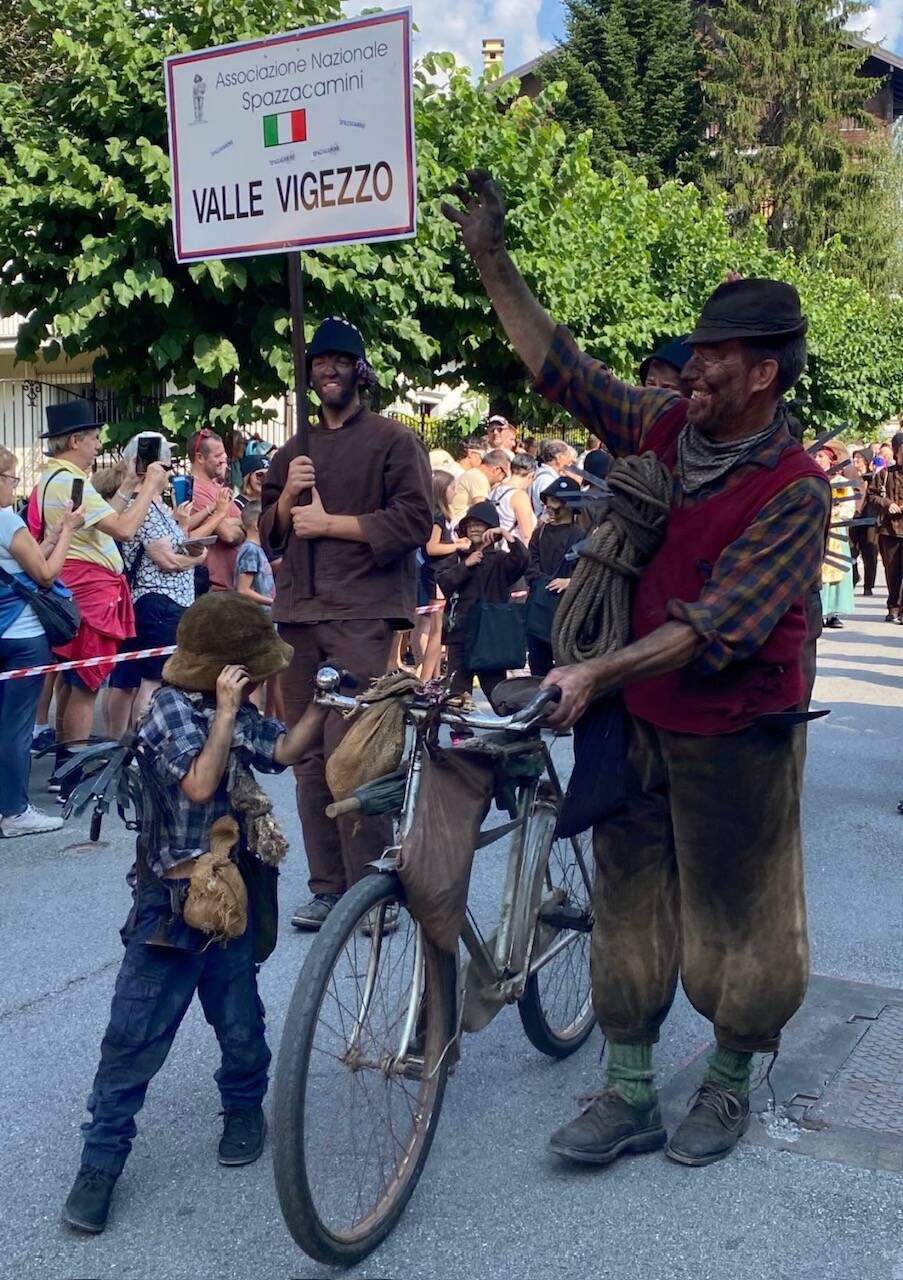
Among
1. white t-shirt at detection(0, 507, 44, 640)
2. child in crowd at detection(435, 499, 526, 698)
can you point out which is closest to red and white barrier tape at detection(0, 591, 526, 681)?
white t-shirt at detection(0, 507, 44, 640)

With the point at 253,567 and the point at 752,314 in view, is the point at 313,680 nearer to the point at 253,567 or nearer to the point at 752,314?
the point at 752,314

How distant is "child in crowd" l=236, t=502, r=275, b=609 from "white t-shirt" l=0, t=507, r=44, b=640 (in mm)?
2043

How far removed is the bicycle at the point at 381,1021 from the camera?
310cm

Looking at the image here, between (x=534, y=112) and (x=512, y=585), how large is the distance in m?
10.7

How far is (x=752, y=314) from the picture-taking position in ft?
11.3

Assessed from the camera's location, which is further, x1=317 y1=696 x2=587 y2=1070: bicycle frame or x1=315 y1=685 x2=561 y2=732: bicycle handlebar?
x1=317 y1=696 x2=587 y2=1070: bicycle frame

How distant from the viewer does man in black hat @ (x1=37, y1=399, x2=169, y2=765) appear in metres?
7.77

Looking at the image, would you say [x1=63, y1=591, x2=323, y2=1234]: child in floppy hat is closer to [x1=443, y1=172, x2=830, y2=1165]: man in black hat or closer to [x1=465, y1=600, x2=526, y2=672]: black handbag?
[x1=443, y1=172, x2=830, y2=1165]: man in black hat

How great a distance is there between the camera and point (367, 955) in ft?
10.9

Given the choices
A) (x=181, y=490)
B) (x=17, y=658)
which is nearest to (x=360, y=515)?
(x=17, y=658)

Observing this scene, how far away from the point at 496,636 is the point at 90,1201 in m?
3.96

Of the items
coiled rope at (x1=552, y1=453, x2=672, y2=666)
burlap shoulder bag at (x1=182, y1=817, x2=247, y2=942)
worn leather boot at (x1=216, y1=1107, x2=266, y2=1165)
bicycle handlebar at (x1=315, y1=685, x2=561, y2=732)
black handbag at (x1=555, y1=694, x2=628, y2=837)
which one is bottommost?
worn leather boot at (x1=216, y1=1107, x2=266, y2=1165)

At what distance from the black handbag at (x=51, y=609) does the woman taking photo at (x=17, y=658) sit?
32 mm

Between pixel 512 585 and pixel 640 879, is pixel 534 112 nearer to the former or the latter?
pixel 512 585
